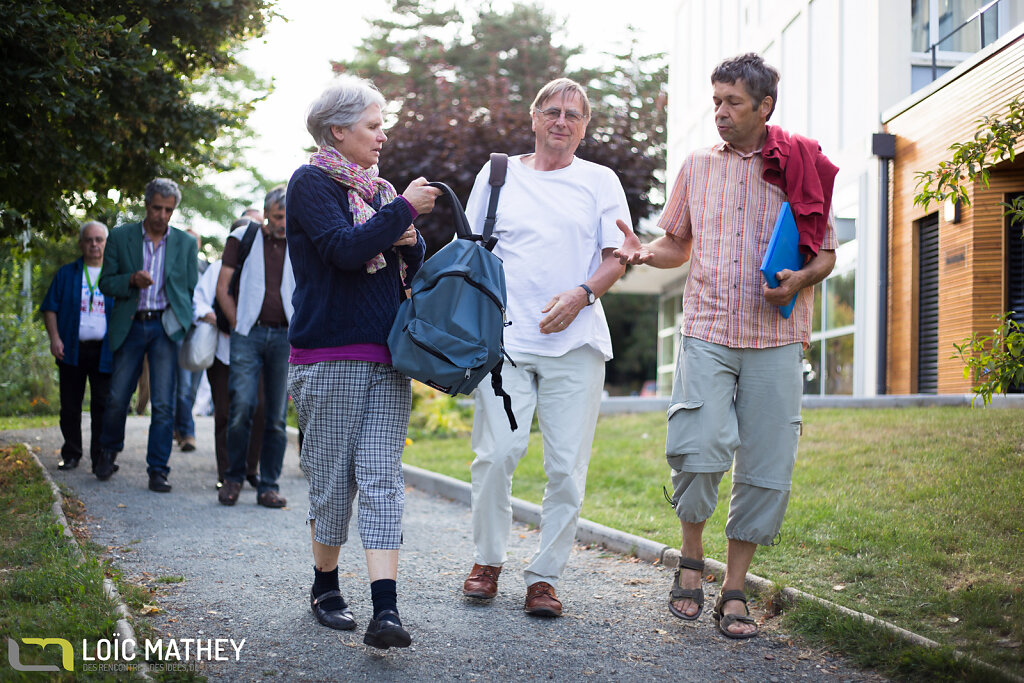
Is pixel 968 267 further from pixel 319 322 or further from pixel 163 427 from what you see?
pixel 319 322

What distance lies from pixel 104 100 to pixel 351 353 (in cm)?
457

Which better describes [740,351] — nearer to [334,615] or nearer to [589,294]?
[589,294]

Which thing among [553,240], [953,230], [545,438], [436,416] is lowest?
[436,416]

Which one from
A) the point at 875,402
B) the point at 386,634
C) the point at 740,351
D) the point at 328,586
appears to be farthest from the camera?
the point at 875,402

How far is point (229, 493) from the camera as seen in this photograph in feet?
23.6

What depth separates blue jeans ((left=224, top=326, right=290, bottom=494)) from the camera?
23.5 feet

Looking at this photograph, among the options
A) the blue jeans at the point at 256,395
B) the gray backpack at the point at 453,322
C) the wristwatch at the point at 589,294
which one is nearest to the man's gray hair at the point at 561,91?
the wristwatch at the point at 589,294

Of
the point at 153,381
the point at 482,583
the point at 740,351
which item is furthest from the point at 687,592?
the point at 153,381

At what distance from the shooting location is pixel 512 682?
3.58m

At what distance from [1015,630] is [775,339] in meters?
1.50

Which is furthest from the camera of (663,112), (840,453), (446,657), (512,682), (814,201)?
(663,112)

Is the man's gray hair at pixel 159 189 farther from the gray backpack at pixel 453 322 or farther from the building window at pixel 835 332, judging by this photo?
the building window at pixel 835 332

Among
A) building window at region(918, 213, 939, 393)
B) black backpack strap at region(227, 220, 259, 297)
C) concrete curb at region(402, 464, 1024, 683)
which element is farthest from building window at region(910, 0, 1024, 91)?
black backpack strap at region(227, 220, 259, 297)

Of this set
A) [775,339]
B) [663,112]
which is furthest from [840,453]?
[663,112]
